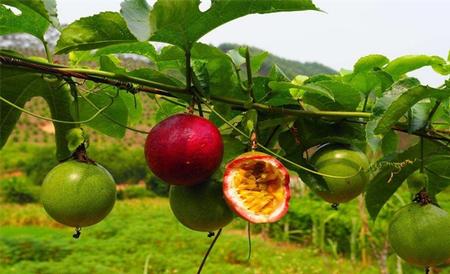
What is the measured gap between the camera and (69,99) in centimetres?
80

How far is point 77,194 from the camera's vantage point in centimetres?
69

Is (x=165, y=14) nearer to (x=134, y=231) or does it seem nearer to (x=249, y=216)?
(x=249, y=216)

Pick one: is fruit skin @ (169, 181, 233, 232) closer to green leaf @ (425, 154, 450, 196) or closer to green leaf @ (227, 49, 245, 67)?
green leaf @ (227, 49, 245, 67)

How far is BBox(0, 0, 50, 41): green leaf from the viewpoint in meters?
0.72

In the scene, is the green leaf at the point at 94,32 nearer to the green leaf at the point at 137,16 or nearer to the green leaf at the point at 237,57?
the green leaf at the point at 137,16

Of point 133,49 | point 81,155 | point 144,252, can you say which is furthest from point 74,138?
point 144,252

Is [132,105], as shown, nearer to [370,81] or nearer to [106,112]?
[106,112]

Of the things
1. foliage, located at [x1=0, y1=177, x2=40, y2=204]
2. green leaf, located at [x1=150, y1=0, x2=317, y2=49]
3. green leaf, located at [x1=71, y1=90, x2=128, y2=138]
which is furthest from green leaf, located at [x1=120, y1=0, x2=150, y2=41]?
foliage, located at [x1=0, y1=177, x2=40, y2=204]

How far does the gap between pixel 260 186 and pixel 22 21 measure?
0.39 metres

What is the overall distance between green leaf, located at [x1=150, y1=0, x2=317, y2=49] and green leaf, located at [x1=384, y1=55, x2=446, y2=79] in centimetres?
33

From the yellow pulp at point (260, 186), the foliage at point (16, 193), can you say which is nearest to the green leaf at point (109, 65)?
the yellow pulp at point (260, 186)

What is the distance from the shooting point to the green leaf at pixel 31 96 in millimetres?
741

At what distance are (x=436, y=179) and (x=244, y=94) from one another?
40 centimetres

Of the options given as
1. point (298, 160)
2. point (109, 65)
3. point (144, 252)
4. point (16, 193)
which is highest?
point (109, 65)
